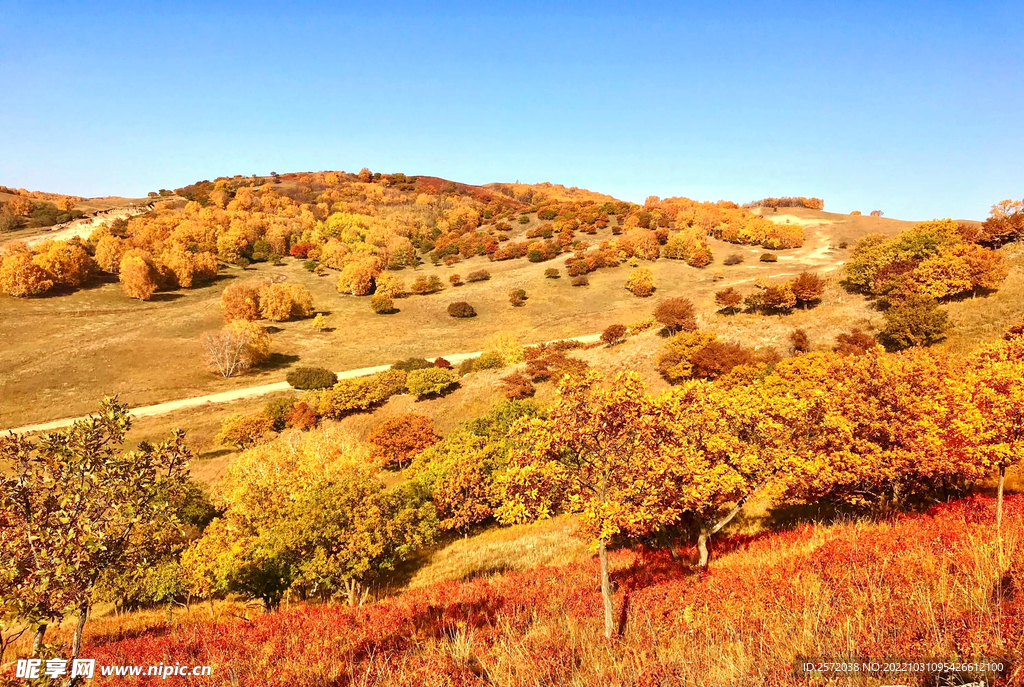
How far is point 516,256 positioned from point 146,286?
74540 millimetres

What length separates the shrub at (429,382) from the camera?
4550cm

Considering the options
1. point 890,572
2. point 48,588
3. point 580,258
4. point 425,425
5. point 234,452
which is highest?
point 580,258

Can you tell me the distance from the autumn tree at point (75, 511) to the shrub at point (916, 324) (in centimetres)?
4822

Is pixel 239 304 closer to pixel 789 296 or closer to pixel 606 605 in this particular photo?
pixel 789 296

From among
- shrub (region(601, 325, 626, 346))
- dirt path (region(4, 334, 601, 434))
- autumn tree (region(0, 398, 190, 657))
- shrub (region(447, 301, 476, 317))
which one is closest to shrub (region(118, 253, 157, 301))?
dirt path (region(4, 334, 601, 434))

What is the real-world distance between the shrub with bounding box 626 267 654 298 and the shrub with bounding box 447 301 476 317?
2967 cm

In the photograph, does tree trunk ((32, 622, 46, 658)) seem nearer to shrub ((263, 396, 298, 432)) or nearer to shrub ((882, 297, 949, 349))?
shrub ((263, 396, 298, 432))

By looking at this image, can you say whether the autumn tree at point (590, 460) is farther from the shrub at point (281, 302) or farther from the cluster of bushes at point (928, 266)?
the shrub at point (281, 302)

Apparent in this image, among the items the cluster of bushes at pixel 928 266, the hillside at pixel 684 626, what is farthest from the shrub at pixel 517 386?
the cluster of bushes at pixel 928 266

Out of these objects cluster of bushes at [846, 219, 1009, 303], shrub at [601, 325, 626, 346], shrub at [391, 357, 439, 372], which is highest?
cluster of bushes at [846, 219, 1009, 303]

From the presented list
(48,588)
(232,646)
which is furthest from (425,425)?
(48,588)

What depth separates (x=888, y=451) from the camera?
15102mm

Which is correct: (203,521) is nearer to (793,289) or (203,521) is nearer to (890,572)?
(890,572)

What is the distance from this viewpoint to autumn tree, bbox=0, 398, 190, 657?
15.3 ft
